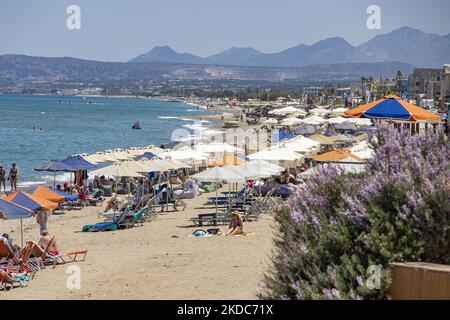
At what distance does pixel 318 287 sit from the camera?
18.7 ft

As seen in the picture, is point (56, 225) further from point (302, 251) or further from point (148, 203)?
point (302, 251)

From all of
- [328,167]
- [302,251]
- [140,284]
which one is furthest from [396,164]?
[140,284]

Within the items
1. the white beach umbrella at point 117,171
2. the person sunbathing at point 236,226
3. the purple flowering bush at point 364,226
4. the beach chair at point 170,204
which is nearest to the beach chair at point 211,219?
the person sunbathing at point 236,226

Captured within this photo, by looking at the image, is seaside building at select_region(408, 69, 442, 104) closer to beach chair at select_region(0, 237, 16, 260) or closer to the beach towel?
the beach towel

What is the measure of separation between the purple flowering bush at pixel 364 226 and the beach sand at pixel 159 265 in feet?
3.90

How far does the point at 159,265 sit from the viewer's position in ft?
37.0

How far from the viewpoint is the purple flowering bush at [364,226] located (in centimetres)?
564

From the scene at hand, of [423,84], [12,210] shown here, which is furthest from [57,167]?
[423,84]

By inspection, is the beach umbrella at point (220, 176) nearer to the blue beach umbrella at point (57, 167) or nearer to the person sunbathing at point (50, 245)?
the person sunbathing at point (50, 245)

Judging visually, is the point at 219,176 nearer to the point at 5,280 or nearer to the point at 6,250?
the point at 6,250

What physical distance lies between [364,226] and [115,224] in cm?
1119
